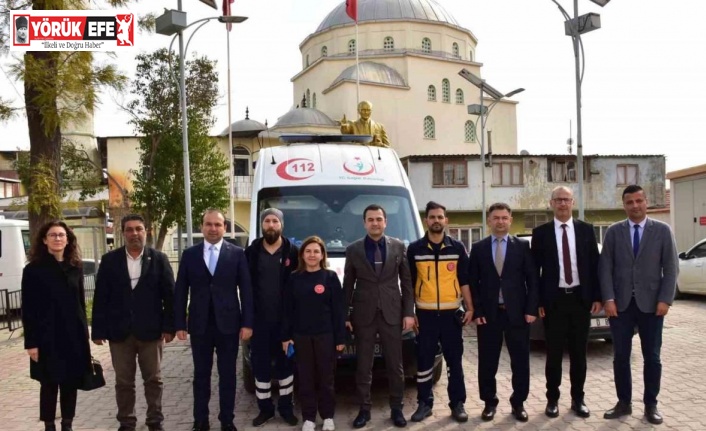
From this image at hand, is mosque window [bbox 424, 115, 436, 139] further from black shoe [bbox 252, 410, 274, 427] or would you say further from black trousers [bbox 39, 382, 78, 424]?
black trousers [bbox 39, 382, 78, 424]

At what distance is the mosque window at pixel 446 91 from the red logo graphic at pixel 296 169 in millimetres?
44979

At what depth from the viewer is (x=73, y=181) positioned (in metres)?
26.7

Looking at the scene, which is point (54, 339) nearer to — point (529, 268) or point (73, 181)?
point (529, 268)

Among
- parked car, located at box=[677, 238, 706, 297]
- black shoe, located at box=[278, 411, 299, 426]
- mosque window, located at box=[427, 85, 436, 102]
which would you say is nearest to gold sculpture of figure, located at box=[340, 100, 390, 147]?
black shoe, located at box=[278, 411, 299, 426]

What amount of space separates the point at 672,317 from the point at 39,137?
1273 cm

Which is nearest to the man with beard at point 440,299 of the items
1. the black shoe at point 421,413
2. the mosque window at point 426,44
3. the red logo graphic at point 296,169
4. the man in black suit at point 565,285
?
the black shoe at point 421,413

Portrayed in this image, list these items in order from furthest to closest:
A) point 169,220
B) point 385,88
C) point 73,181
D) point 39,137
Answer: point 385,88 → point 73,181 → point 169,220 → point 39,137

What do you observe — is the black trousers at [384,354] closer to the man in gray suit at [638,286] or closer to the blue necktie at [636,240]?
the man in gray suit at [638,286]

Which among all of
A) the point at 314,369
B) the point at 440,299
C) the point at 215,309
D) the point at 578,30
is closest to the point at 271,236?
the point at 215,309

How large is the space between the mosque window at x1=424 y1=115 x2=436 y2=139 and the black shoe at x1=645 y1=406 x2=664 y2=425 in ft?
149

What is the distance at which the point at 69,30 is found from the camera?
39.0ft

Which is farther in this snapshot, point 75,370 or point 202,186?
point 202,186


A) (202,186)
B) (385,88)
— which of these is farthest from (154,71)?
(385,88)

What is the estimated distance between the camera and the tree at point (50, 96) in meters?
11.3
